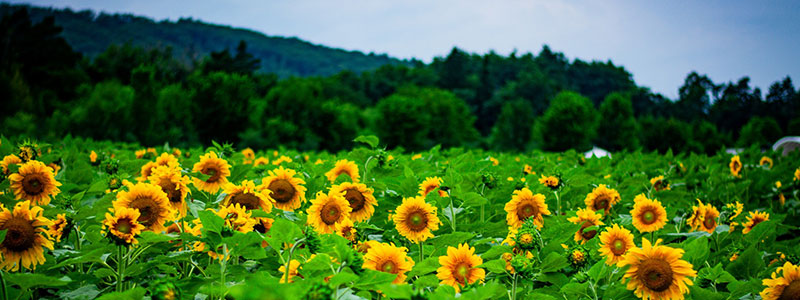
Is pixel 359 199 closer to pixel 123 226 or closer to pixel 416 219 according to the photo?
pixel 416 219

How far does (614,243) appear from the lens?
6.32 feet

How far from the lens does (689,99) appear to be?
236 feet

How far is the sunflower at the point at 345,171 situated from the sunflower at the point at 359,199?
1.19ft

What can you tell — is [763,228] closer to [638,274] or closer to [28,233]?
[638,274]

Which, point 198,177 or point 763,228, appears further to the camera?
point 763,228

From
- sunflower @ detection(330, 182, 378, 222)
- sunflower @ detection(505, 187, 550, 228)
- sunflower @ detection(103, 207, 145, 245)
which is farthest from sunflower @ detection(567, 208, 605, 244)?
sunflower @ detection(103, 207, 145, 245)

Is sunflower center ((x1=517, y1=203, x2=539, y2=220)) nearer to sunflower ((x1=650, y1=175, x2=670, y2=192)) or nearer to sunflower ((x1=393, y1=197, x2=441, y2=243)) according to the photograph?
sunflower ((x1=393, y1=197, x2=441, y2=243))

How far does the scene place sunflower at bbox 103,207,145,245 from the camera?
1443mm

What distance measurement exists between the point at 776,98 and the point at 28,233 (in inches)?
3199

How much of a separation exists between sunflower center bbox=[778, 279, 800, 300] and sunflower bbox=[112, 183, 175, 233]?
6.84ft

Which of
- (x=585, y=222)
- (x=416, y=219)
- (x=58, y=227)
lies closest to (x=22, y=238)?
(x=58, y=227)

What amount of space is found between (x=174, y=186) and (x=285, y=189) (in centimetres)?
44

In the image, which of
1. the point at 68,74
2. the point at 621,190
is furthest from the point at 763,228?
the point at 68,74

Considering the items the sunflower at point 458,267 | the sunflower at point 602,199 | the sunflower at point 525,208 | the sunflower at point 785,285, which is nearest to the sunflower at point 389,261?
the sunflower at point 458,267
